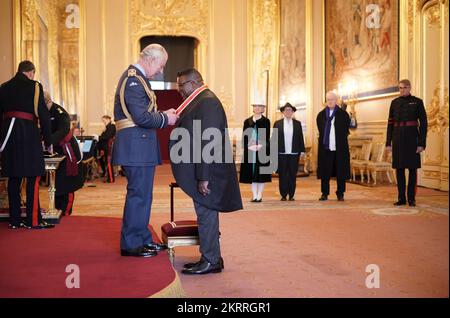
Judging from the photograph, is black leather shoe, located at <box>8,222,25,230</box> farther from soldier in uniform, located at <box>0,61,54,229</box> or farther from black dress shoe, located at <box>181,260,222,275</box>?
black dress shoe, located at <box>181,260,222,275</box>

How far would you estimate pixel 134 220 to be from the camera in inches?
167

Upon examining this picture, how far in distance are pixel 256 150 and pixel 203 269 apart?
439 cm

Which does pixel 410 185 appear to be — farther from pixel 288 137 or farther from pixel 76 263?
pixel 76 263

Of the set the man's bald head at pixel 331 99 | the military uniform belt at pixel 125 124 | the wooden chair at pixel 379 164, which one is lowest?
the wooden chair at pixel 379 164

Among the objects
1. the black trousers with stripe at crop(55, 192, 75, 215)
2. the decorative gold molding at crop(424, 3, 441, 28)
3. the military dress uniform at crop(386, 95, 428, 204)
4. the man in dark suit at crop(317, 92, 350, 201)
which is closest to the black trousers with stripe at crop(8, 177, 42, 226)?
the black trousers with stripe at crop(55, 192, 75, 215)

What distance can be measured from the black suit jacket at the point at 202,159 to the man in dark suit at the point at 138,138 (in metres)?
0.29

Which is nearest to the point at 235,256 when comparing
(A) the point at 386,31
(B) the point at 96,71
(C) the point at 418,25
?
(C) the point at 418,25

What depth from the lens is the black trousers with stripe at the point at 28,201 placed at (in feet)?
17.9

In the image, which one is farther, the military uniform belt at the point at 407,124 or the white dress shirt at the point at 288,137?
the white dress shirt at the point at 288,137

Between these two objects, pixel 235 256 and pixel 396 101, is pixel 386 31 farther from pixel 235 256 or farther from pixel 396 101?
pixel 235 256

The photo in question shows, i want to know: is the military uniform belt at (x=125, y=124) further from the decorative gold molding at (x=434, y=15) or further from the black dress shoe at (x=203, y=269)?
the decorative gold molding at (x=434, y=15)

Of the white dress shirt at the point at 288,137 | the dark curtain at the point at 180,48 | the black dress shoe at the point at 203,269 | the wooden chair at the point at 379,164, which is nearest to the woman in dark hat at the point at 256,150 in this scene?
the white dress shirt at the point at 288,137

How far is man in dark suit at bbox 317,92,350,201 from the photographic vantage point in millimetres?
8484

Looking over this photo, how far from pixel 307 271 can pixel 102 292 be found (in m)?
1.56
